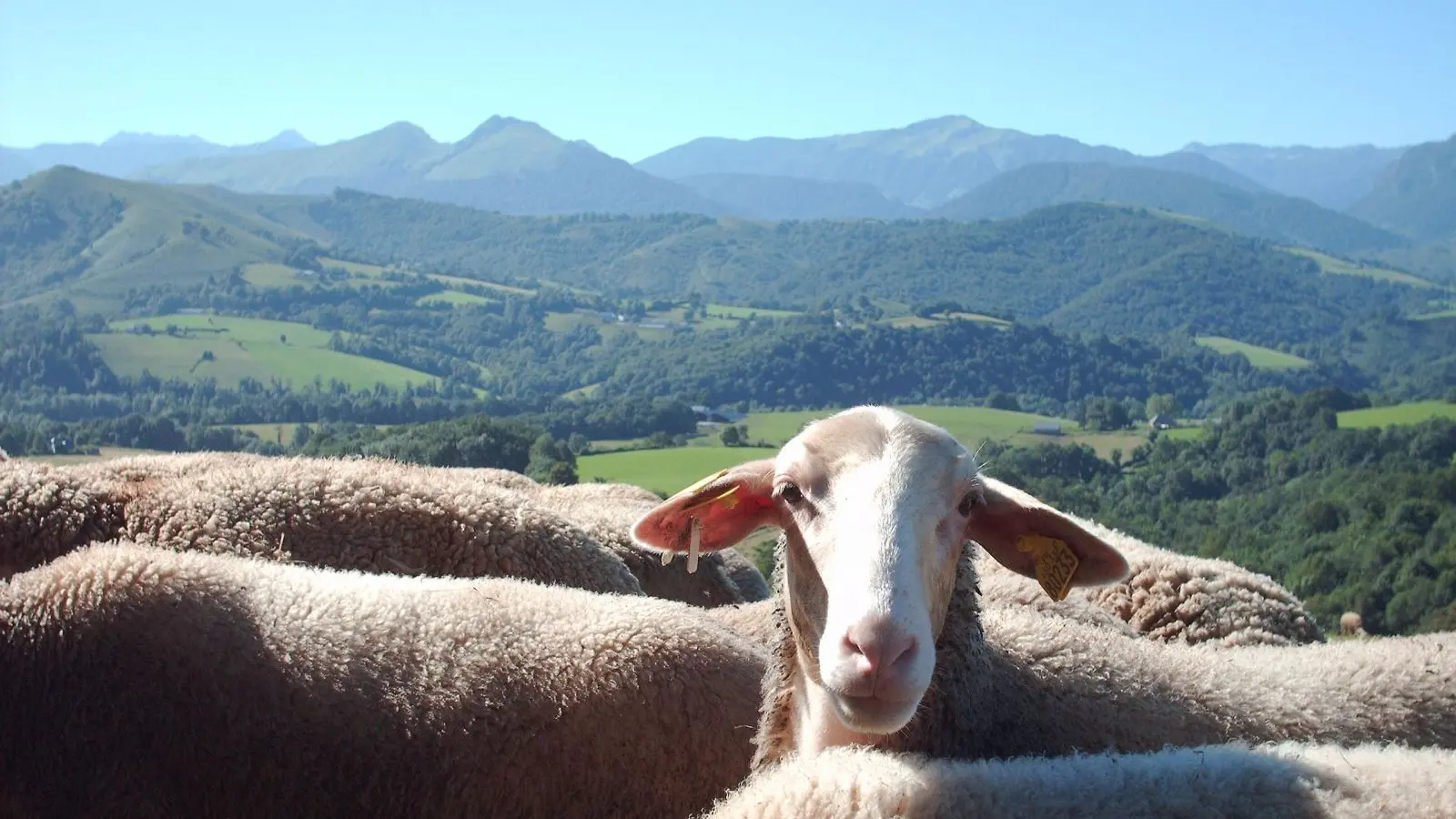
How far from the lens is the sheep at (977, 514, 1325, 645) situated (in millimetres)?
6992

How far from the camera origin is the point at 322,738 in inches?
181

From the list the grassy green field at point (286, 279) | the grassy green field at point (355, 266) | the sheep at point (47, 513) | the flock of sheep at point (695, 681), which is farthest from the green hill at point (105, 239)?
the flock of sheep at point (695, 681)

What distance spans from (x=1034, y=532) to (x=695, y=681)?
159cm

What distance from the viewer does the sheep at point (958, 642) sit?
12.8 ft

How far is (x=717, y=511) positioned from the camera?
4.62m

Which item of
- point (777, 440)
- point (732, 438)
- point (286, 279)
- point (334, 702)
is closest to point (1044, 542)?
point (334, 702)

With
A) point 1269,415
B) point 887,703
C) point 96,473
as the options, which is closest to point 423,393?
point 1269,415

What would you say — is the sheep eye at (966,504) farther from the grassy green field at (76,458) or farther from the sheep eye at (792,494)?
the grassy green field at (76,458)

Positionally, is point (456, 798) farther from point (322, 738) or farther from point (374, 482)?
point (374, 482)

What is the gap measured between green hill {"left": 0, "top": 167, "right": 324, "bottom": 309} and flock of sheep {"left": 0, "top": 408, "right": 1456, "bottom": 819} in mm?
136037

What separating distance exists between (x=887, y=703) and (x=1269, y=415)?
152 feet

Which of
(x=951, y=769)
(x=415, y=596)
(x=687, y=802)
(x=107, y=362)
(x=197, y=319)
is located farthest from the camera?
(x=197, y=319)

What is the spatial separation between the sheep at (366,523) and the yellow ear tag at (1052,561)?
3.19 m

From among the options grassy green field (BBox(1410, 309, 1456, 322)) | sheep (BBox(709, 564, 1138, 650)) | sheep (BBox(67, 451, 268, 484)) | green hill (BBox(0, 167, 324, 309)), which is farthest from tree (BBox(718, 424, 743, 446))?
grassy green field (BBox(1410, 309, 1456, 322))
